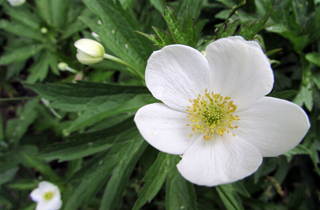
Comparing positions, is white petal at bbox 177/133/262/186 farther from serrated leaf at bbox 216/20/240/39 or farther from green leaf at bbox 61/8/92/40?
green leaf at bbox 61/8/92/40

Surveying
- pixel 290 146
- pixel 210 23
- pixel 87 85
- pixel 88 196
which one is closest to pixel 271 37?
pixel 210 23

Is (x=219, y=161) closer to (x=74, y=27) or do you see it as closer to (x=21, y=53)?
(x=74, y=27)

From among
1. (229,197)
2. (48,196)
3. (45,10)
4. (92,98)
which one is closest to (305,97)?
(229,197)

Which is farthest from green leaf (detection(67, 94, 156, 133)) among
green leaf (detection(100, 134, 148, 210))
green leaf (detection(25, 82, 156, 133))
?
green leaf (detection(100, 134, 148, 210))

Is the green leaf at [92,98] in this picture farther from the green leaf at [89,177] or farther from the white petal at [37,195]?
the white petal at [37,195]

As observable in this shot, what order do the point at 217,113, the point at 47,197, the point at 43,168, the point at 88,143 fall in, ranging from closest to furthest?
the point at 217,113 < the point at 88,143 < the point at 47,197 < the point at 43,168

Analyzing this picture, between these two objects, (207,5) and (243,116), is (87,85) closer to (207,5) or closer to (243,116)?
(243,116)
